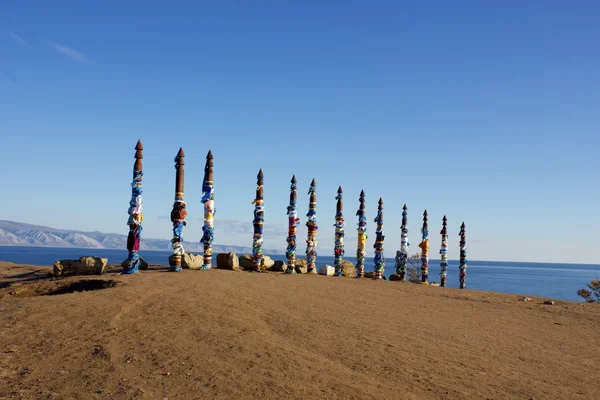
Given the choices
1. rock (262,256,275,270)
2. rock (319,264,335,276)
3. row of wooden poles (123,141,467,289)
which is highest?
row of wooden poles (123,141,467,289)

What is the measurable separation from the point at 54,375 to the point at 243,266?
58.3ft

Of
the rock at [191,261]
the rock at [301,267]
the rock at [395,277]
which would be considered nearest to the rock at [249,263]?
the rock at [301,267]

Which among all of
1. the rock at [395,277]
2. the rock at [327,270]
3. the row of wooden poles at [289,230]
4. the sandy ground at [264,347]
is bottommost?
the sandy ground at [264,347]

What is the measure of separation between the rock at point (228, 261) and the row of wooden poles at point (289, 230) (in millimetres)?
1149

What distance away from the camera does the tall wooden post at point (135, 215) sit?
19516 mm

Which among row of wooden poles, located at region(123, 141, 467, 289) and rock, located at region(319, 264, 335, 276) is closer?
row of wooden poles, located at region(123, 141, 467, 289)

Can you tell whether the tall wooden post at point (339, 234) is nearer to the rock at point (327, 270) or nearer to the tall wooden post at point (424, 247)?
the rock at point (327, 270)

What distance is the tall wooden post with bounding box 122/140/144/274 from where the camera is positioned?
1952 centimetres

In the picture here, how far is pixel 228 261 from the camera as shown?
24.7 meters

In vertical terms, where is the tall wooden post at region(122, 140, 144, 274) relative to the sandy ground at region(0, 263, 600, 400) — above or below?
above

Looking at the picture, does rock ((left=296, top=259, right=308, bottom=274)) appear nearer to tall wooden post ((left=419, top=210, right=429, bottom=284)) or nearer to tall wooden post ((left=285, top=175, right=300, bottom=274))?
tall wooden post ((left=285, top=175, right=300, bottom=274))

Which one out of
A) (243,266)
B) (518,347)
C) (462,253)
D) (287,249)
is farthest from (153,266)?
(462,253)

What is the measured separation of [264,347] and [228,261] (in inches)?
569

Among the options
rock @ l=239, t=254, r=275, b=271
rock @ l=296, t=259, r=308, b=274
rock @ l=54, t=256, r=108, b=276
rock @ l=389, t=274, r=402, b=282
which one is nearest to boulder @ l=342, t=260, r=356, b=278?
rock @ l=389, t=274, r=402, b=282
